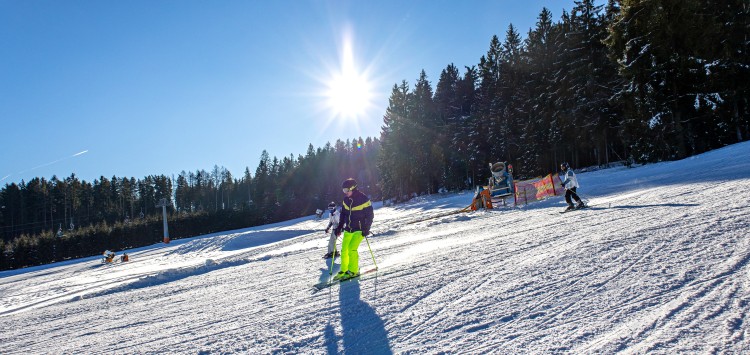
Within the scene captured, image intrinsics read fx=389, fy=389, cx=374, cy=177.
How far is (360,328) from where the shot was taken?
462 centimetres

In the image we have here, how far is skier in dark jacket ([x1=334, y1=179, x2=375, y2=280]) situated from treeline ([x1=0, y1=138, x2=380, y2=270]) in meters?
51.2

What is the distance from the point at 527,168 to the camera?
140ft

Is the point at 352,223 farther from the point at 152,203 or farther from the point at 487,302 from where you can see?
the point at 152,203

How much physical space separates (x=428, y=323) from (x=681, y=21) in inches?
1167

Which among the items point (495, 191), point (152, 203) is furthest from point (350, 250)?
point (152, 203)

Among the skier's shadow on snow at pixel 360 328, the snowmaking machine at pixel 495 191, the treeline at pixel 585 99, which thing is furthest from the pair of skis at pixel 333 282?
the treeline at pixel 585 99

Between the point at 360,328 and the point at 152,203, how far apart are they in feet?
395

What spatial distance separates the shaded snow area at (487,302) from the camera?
3.76m

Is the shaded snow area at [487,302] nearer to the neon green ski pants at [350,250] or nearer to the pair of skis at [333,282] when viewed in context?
the pair of skis at [333,282]

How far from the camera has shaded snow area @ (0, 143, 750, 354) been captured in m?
3.76

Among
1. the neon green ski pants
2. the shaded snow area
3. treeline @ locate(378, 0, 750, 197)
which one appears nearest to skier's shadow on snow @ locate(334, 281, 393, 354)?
the shaded snow area

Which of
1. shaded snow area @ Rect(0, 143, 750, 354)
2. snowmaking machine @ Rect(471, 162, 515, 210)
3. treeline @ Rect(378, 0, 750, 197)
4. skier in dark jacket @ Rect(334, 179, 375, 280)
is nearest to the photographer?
shaded snow area @ Rect(0, 143, 750, 354)

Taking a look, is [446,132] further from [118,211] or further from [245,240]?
[118,211]

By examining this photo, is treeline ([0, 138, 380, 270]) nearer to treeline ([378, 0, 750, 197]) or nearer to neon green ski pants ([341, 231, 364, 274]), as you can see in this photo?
treeline ([378, 0, 750, 197])
